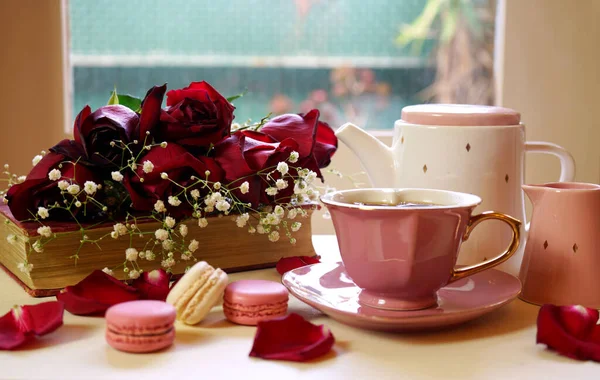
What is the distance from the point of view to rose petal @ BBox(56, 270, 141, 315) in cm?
62

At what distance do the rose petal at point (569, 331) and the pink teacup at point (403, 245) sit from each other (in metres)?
0.07

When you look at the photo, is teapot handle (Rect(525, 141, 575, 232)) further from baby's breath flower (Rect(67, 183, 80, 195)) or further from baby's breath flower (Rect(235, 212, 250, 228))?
→ baby's breath flower (Rect(67, 183, 80, 195))

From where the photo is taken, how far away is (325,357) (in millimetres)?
529

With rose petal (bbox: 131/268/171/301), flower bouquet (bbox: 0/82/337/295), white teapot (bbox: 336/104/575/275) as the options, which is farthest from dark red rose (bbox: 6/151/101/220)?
white teapot (bbox: 336/104/575/275)

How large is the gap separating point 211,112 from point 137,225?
14 centimetres

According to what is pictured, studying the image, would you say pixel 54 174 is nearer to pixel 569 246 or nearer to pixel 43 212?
pixel 43 212

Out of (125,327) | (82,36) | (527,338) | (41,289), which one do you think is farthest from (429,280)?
(82,36)

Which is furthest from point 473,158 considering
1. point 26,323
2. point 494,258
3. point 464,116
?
point 26,323

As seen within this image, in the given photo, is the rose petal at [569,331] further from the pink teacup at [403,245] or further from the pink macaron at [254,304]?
the pink macaron at [254,304]

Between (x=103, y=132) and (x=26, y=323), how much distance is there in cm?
22

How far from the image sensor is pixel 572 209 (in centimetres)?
64

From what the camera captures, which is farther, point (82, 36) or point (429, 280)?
point (82, 36)

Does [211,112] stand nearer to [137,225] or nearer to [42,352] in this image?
[137,225]

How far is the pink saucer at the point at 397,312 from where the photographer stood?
0.56 meters
